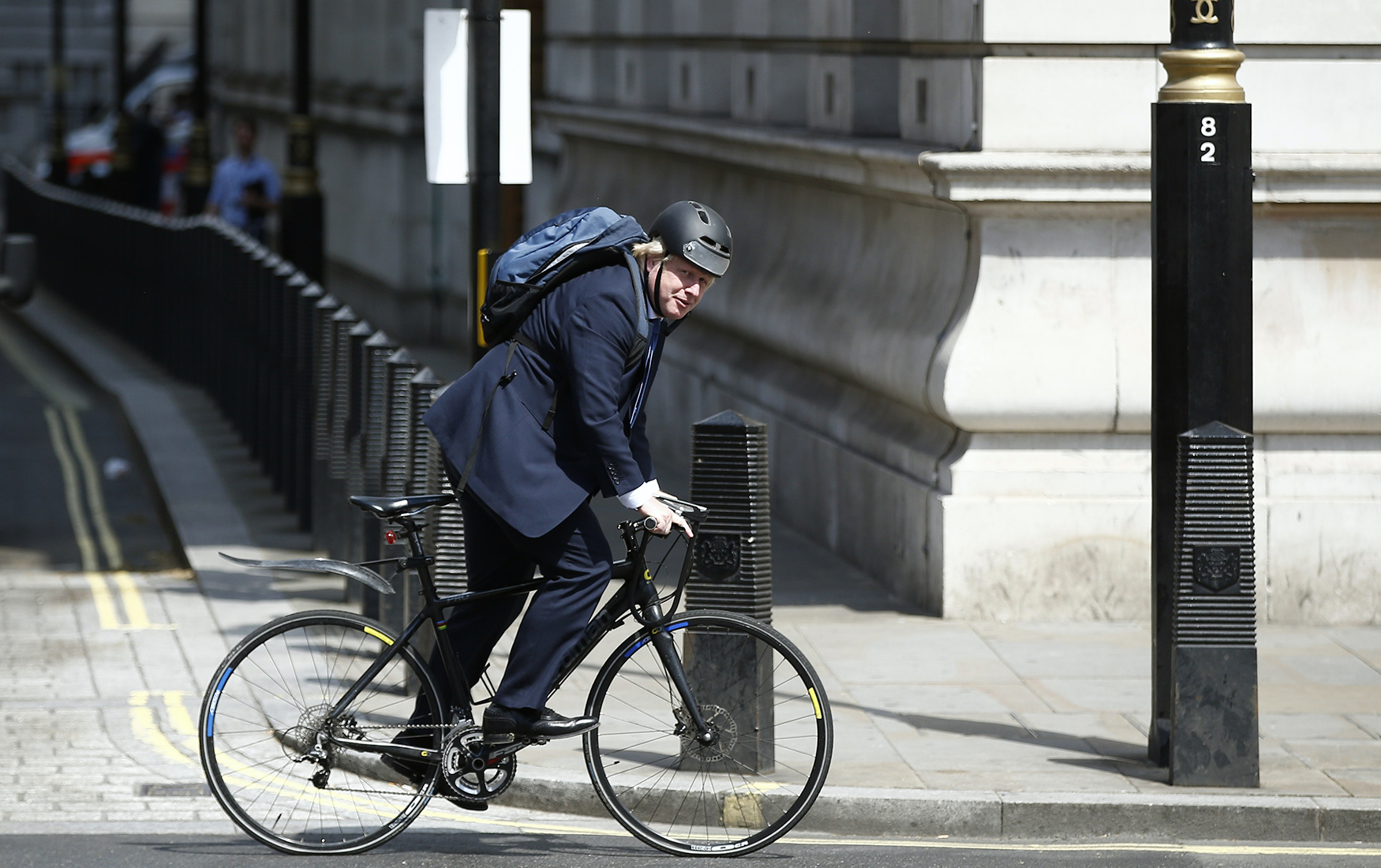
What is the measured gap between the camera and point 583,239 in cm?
575

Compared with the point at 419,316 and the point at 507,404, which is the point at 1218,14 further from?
the point at 419,316

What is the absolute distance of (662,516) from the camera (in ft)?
18.4

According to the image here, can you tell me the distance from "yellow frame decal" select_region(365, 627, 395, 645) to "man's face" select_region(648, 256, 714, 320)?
1133mm

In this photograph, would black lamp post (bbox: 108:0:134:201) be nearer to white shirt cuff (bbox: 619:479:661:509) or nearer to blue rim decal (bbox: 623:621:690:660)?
blue rim decal (bbox: 623:621:690:660)

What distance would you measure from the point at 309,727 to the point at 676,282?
159 centimetres

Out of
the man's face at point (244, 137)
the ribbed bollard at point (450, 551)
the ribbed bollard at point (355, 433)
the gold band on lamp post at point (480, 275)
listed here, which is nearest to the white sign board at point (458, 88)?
the gold band on lamp post at point (480, 275)

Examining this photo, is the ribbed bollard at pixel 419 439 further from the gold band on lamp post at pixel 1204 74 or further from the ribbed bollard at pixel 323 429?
the gold band on lamp post at pixel 1204 74

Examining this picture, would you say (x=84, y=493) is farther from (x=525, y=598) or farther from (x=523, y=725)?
(x=523, y=725)

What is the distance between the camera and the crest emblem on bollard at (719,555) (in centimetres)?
661

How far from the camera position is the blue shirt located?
2072 cm

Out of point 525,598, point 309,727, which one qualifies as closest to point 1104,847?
point 525,598

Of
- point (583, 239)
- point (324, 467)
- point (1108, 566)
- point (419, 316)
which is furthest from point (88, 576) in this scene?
point (419, 316)

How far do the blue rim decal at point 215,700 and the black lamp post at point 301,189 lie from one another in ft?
39.5

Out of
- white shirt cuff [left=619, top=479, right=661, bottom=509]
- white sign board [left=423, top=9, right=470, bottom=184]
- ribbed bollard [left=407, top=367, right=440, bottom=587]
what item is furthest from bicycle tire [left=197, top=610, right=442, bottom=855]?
white sign board [left=423, top=9, right=470, bottom=184]
